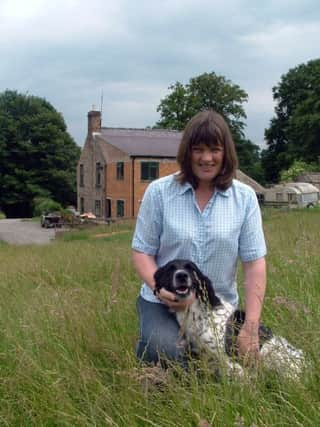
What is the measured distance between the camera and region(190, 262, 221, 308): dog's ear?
332 cm

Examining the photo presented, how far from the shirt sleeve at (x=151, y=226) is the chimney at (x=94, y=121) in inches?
1876

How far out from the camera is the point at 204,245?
141 inches

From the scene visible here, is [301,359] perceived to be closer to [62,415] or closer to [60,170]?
[62,415]

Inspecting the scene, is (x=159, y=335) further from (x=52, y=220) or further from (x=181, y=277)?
(x=52, y=220)

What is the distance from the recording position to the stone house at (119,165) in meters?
44.2

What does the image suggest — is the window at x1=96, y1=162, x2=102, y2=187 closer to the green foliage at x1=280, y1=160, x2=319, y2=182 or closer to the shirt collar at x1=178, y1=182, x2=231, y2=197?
the green foliage at x1=280, y1=160, x2=319, y2=182

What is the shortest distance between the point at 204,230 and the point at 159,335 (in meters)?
0.67

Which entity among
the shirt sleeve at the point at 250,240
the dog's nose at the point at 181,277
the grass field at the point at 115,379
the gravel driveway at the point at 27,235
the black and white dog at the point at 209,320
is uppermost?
the shirt sleeve at the point at 250,240

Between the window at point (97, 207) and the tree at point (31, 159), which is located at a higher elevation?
the tree at point (31, 159)

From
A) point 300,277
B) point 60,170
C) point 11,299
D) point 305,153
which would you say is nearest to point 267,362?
point 300,277

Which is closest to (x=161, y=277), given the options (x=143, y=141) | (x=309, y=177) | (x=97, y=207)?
(x=143, y=141)

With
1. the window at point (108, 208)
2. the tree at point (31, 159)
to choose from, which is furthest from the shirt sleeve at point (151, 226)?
the tree at point (31, 159)

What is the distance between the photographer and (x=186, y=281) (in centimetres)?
329

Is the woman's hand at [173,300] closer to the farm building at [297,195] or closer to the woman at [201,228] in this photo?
the woman at [201,228]
